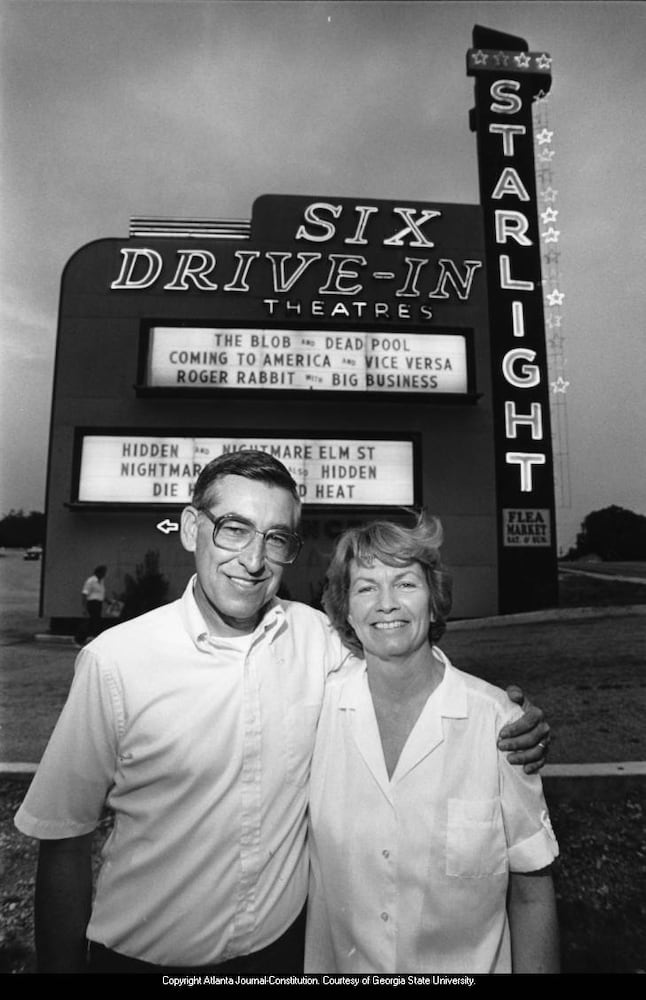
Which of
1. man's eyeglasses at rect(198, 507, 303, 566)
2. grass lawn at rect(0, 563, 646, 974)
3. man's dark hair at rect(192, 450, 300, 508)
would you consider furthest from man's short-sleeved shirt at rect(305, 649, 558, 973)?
grass lawn at rect(0, 563, 646, 974)

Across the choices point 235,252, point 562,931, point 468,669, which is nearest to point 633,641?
point 468,669

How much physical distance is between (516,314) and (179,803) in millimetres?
Answer: 12976

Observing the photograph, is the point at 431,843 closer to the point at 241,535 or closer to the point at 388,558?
the point at 388,558

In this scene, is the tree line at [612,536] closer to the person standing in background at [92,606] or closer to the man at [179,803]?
the person standing in background at [92,606]

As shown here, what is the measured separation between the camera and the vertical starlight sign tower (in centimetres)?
1184

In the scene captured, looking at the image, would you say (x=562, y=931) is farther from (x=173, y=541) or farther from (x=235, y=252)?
(x=235, y=252)

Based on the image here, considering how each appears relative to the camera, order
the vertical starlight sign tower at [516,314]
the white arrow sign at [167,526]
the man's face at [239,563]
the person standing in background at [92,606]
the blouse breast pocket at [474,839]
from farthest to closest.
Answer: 1. the vertical starlight sign tower at [516,314]
2. the white arrow sign at [167,526]
3. the person standing in background at [92,606]
4. the man's face at [239,563]
5. the blouse breast pocket at [474,839]

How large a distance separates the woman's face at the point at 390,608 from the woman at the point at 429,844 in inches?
0.4

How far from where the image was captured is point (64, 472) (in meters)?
11.3

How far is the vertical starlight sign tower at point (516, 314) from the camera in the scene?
466 inches

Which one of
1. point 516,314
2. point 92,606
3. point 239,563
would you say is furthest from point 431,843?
point 516,314

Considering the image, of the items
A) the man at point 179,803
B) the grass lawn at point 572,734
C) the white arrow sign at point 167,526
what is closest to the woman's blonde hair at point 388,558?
the man at point 179,803

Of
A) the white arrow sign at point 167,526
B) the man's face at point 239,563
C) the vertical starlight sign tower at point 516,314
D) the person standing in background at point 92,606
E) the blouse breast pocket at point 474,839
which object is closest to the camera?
the blouse breast pocket at point 474,839

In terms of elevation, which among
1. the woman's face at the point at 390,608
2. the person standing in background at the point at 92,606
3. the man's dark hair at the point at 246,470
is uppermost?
the man's dark hair at the point at 246,470
